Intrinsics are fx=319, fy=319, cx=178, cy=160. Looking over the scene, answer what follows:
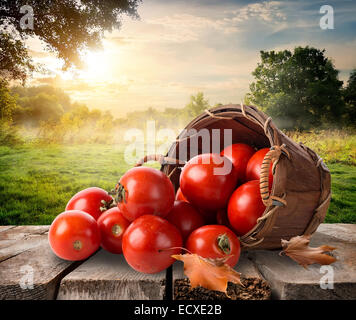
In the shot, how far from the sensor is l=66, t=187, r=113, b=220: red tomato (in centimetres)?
143

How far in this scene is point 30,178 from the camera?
4883 mm

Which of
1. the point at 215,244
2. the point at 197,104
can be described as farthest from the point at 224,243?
the point at 197,104

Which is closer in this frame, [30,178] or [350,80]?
[30,178]

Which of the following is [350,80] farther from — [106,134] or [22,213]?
[22,213]

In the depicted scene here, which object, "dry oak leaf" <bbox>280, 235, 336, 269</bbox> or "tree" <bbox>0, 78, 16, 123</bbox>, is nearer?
"dry oak leaf" <bbox>280, 235, 336, 269</bbox>

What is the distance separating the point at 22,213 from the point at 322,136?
4.99m

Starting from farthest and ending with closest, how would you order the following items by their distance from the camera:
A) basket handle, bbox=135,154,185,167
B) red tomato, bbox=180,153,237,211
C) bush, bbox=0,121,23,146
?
bush, bbox=0,121,23,146 → basket handle, bbox=135,154,185,167 → red tomato, bbox=180,153,237,211

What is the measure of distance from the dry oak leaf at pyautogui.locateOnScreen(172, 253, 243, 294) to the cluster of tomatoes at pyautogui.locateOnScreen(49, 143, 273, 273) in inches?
2.7

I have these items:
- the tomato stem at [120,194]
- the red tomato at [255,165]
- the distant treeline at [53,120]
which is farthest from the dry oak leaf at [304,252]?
the distant treeline at [53,120]

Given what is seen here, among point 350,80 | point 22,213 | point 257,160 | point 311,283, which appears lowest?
point 22,213

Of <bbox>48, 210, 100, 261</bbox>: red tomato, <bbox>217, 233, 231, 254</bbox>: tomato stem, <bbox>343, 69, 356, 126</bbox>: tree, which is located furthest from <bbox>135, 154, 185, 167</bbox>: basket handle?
<bbox>343, 69, 356, 126</bbox>: tree

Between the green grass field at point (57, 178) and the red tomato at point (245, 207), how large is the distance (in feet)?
9.17

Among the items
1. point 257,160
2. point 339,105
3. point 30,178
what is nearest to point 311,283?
point 257,160

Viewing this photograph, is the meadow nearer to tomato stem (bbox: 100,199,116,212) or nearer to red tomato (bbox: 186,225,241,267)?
tomato stem (bbox: 100,199,116,212)
